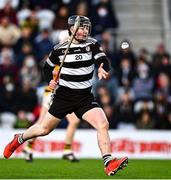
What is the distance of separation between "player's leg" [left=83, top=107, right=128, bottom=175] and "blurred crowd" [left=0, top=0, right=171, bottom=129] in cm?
819

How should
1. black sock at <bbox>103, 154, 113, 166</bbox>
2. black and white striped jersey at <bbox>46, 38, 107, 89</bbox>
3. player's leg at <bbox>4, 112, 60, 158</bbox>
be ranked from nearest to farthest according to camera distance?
black sock at <bbox>103, 154, 113, 166</bbox>
black and white striped jersey at <bbox>46, 38, 107, 89</bbox>
player's leg at <bbox>4, 112, 60, 158</bbox>

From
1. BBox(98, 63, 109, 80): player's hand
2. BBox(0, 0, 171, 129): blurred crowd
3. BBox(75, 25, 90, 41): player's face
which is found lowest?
BBox(0, 0, 171, 129): blurred crowd

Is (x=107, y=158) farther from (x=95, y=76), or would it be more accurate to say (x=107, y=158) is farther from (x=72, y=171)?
(x=95, y=76)

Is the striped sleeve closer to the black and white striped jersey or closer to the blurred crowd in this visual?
the black and white striped jersey

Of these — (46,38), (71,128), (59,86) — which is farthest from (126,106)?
(59,86)

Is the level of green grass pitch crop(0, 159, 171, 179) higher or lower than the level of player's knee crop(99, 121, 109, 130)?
lower

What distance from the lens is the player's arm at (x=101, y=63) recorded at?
12.2 meters

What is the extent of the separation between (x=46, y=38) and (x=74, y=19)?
1000 cm

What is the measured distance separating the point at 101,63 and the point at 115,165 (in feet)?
5.15

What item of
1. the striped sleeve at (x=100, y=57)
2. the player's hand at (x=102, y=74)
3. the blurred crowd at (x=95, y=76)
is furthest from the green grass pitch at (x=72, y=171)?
the blurred crowd at (x=95, y=76)

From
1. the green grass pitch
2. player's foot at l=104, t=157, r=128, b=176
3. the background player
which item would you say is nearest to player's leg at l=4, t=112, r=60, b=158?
the green grass pitch

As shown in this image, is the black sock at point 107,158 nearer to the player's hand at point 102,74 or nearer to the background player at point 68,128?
the player's hand at point 102,74

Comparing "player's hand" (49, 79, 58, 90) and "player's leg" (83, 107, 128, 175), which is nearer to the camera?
"player's leg" (83, 107, 128, 175)

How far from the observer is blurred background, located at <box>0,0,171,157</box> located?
21.2 m
